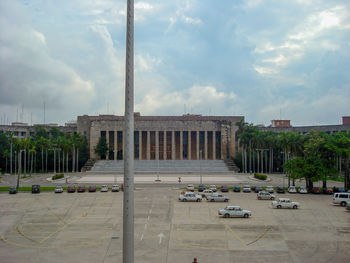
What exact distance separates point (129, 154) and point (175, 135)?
11712 centimetres

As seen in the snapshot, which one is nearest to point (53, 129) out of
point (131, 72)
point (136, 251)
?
point (136, 251)

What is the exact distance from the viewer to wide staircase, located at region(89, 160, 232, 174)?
103m

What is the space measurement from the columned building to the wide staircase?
8995 mm

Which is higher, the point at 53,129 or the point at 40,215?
the point at 53,129

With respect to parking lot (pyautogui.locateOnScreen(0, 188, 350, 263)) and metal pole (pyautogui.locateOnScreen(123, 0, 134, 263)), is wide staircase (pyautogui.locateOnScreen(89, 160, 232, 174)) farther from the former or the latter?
metal pole (pyautogui.locateOnScreen(123, 0, 134, 263))

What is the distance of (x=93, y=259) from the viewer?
21.5 meters

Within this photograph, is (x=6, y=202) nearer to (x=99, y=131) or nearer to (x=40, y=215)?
(x=40, y=215)

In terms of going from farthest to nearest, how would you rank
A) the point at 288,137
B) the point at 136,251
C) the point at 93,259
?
the point at 288,137 < the point at 136,251 < the point at 93,259

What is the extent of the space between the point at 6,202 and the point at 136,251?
29960 millimetres

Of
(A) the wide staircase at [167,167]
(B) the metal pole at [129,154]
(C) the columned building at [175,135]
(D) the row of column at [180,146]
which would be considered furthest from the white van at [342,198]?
(D) the row of column at [180,146]

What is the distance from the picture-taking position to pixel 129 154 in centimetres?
1189

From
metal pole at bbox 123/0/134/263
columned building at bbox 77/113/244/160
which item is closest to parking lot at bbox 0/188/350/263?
metal pole at bbox 123/0/134/263

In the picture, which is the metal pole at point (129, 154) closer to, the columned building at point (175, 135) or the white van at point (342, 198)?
the white van at point (342, 198)

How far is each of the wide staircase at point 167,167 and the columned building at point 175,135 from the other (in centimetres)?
900
